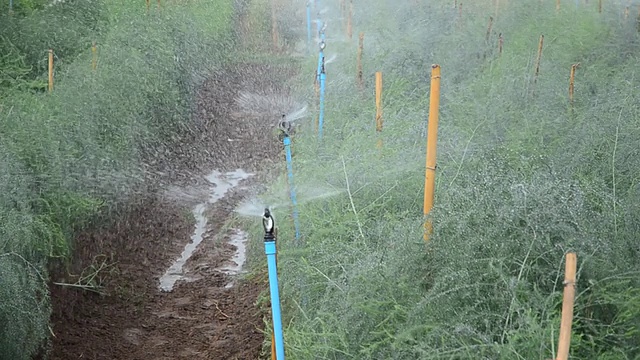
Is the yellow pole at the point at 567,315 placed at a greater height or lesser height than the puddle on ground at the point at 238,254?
greater

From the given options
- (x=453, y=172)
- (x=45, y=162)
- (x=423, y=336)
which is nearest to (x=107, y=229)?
(x=45, y=162)

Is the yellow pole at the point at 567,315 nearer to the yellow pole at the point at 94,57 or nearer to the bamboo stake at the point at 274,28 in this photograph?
the yellow pole at the point at 94,57

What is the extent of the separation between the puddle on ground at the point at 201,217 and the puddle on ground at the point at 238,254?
0.19 ft

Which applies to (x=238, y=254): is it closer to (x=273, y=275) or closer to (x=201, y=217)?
(x=201, y=217)

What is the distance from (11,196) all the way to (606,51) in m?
5.87

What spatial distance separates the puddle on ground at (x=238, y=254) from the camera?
630cm

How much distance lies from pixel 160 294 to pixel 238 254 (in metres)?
0.85

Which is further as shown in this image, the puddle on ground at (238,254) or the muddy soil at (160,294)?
the puddle on ground at (238,254)

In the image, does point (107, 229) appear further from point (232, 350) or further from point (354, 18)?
point (354, 18)

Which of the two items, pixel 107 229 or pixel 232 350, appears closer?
pixel 232 350

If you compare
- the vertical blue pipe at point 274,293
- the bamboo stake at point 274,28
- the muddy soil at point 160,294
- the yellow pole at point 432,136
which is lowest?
the muddy soil at point 160,294

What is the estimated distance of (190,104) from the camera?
31.7 feet

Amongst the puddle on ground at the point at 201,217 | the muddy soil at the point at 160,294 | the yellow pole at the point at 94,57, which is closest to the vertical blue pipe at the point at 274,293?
the muddy soil at the point at 160,294

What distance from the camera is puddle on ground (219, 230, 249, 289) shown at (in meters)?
6.30
